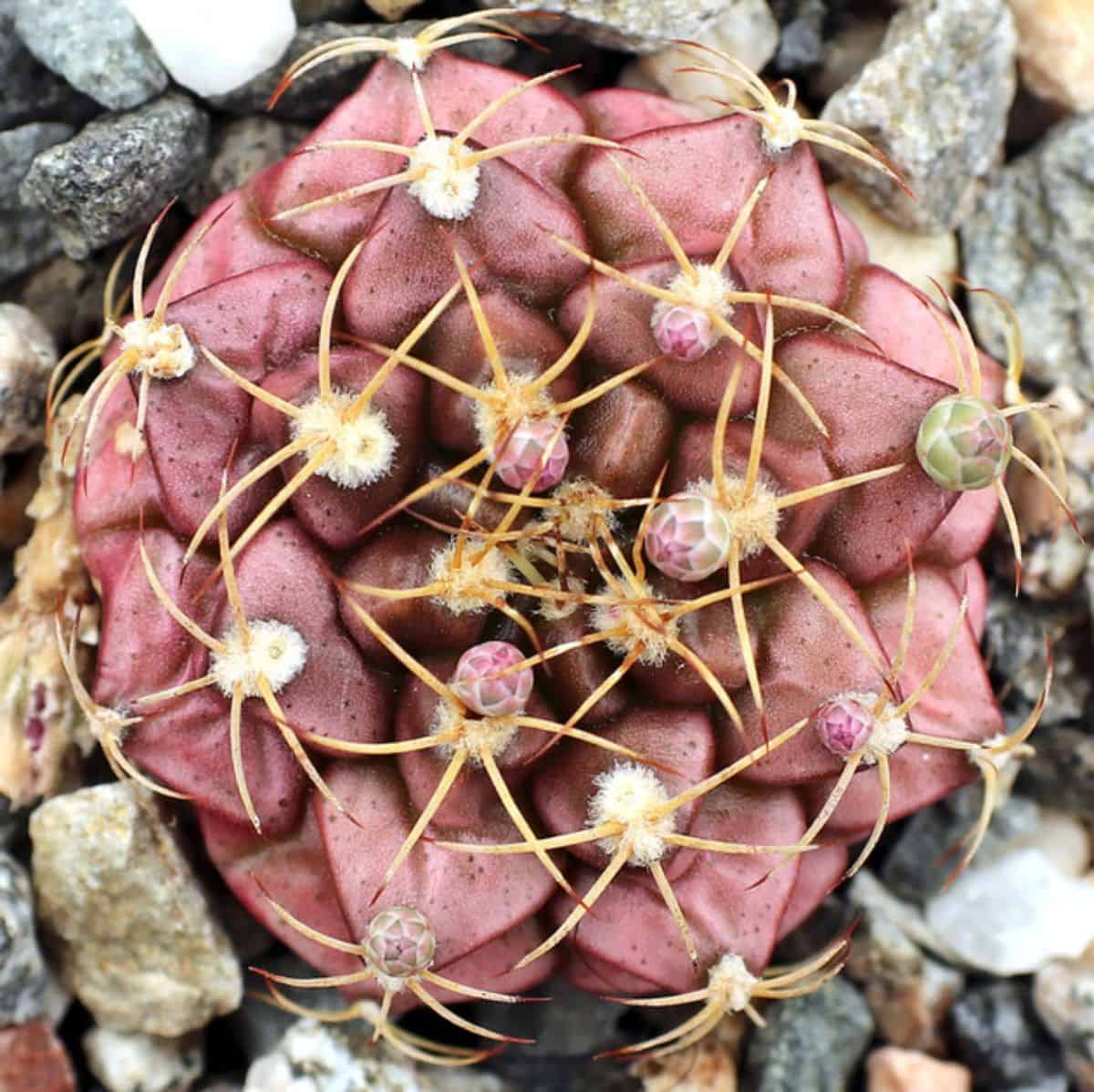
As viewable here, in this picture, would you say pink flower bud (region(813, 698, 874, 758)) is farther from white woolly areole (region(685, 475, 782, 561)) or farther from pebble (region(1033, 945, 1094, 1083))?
pebble (region(1033, 945, 1094, 1083))

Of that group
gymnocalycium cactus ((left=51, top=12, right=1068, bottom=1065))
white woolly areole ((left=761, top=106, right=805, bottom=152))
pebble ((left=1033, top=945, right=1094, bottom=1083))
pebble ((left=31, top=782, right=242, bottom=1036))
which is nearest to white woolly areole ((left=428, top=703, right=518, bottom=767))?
gymnocalycium cactus ((left=51, top=12, right=1068, bottom=1065))

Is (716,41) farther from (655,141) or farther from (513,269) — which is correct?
(513,269)

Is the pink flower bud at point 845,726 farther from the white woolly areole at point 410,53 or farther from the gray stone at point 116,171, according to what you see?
the gray stone at point 116,171

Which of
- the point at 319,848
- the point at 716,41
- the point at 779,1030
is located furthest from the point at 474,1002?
the point at 716,41

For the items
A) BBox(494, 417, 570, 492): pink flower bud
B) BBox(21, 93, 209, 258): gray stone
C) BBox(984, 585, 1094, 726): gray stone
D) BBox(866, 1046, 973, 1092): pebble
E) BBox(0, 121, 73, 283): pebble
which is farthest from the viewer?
BBox(984, 585, 1094, 726): gray stone

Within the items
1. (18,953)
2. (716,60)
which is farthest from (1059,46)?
(18,953)

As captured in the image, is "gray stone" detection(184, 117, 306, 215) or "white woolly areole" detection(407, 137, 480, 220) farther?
"gray stone" detection(184, 117, 306, 215)
